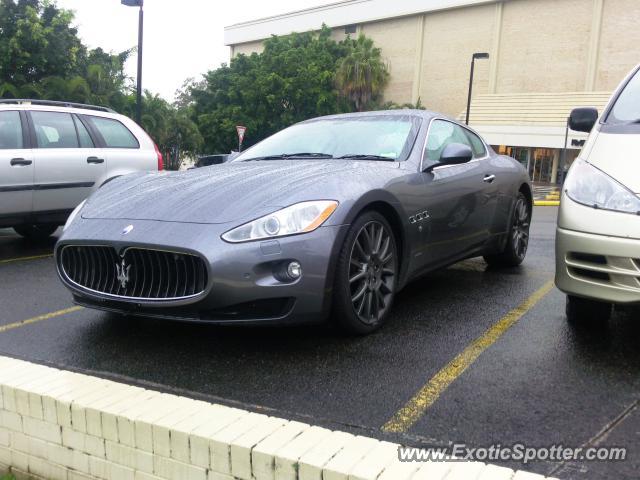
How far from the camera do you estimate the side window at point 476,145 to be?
5066 millimetres

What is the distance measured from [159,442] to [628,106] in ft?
11.1

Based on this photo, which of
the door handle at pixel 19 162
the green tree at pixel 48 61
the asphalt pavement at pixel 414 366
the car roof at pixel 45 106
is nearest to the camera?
the asphalt pavement at pixel 414 366

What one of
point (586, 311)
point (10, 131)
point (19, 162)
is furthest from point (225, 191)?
point (10, 131)

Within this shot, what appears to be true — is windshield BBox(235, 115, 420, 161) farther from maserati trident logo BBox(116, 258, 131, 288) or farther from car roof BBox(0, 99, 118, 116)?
car roof BBox(0, 99, 118, 116)

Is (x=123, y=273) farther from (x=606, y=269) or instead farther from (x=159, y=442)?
(x=606, y=269)

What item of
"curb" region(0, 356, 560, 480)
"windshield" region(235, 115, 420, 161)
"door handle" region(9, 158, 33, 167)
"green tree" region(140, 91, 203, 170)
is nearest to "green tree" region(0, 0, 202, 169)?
"green tree" region(140, 91, 203, 170)

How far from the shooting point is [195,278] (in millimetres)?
2939

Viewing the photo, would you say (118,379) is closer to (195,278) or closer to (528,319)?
(195,278)

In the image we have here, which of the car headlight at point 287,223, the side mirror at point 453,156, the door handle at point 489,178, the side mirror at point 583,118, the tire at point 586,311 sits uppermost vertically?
the side mirror at point 583,118

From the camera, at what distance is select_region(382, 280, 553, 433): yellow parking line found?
8.00ft

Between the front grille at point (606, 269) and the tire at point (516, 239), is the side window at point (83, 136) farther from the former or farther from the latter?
the front grille at point (606, 269)

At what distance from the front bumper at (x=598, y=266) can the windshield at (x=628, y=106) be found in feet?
2.97

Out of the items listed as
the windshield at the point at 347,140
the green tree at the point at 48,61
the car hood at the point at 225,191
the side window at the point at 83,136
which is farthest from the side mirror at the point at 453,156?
the green tree at the point at 48,61

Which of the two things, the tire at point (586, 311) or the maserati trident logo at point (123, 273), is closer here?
the maserati trident logo at point (123, 273)
